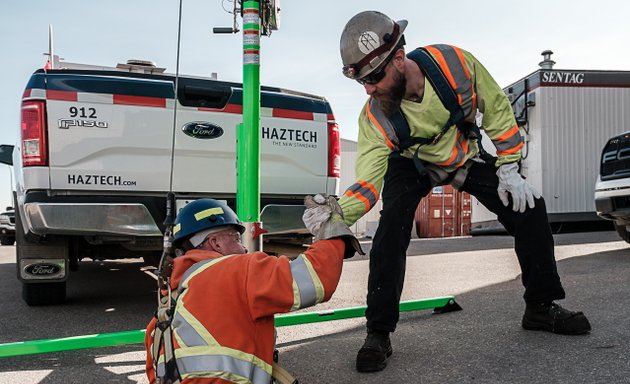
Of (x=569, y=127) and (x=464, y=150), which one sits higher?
(x=569, y=127)

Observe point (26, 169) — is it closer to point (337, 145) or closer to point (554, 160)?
point (337, 145)

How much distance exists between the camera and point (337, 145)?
5227 millimetres

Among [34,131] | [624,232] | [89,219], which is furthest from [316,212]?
[624,232]

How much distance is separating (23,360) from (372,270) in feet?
6.89

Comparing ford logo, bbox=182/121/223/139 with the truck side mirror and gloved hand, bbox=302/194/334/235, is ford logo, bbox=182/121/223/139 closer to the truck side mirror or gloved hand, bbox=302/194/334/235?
gloved hand, bbox=302/194/334/235

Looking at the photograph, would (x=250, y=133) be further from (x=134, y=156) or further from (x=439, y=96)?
(x=134, y=156)

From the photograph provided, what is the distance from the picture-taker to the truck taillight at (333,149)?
5.16 metres

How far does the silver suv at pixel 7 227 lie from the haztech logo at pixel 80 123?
15.5 metres

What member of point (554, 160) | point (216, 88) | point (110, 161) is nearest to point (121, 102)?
point (110, 161)

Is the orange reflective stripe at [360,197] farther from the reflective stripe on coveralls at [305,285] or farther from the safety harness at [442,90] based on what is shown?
the reflective stripe on coveralls at [305,285]

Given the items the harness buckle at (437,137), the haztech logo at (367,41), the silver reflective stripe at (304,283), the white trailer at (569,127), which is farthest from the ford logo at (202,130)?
the white trailer at (569,127)

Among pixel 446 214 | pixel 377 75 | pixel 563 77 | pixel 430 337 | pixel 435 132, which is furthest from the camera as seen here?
pixel 446 214

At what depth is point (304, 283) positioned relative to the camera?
1.97 meters

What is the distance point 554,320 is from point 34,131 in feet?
11.7
